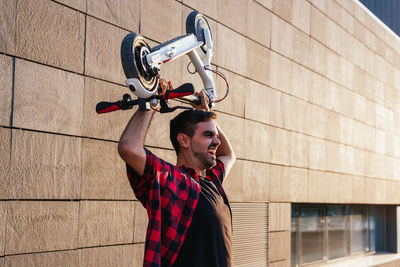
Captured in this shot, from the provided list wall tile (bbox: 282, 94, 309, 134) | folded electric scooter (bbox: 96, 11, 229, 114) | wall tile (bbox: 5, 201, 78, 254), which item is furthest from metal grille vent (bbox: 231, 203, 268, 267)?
folded electric scooter (bbox: 96, 11, 229, 114)

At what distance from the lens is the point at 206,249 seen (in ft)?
8.81

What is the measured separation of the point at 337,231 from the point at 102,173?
233 inches

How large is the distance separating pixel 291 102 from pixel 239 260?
2.25 m

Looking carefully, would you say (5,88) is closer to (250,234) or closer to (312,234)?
(250,234)

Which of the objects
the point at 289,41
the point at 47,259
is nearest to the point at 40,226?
the point at 47,259

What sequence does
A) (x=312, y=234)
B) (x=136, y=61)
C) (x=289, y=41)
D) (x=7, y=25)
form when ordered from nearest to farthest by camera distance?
(x=136, y=61)
(x=7, y=25)
(x=289, y=41)
(x=312, y=234)

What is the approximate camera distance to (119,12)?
162 inches

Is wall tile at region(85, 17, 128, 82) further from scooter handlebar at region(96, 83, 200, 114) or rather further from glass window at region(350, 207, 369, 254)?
glass window at region(350, 207, 369, 254)

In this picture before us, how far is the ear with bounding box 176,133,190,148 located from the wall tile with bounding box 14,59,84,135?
0.94m

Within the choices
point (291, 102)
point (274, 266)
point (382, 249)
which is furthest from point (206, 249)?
point (382, 249)

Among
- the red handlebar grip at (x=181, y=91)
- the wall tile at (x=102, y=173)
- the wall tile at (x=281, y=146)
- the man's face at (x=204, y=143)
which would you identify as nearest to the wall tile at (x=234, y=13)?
the wall tile at (x=281, y=146)

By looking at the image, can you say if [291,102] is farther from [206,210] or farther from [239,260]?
[206,210]

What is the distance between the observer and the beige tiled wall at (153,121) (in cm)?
330

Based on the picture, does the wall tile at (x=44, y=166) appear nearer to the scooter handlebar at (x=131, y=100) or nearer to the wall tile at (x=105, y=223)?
the wall tile at (x=105, y=223)
